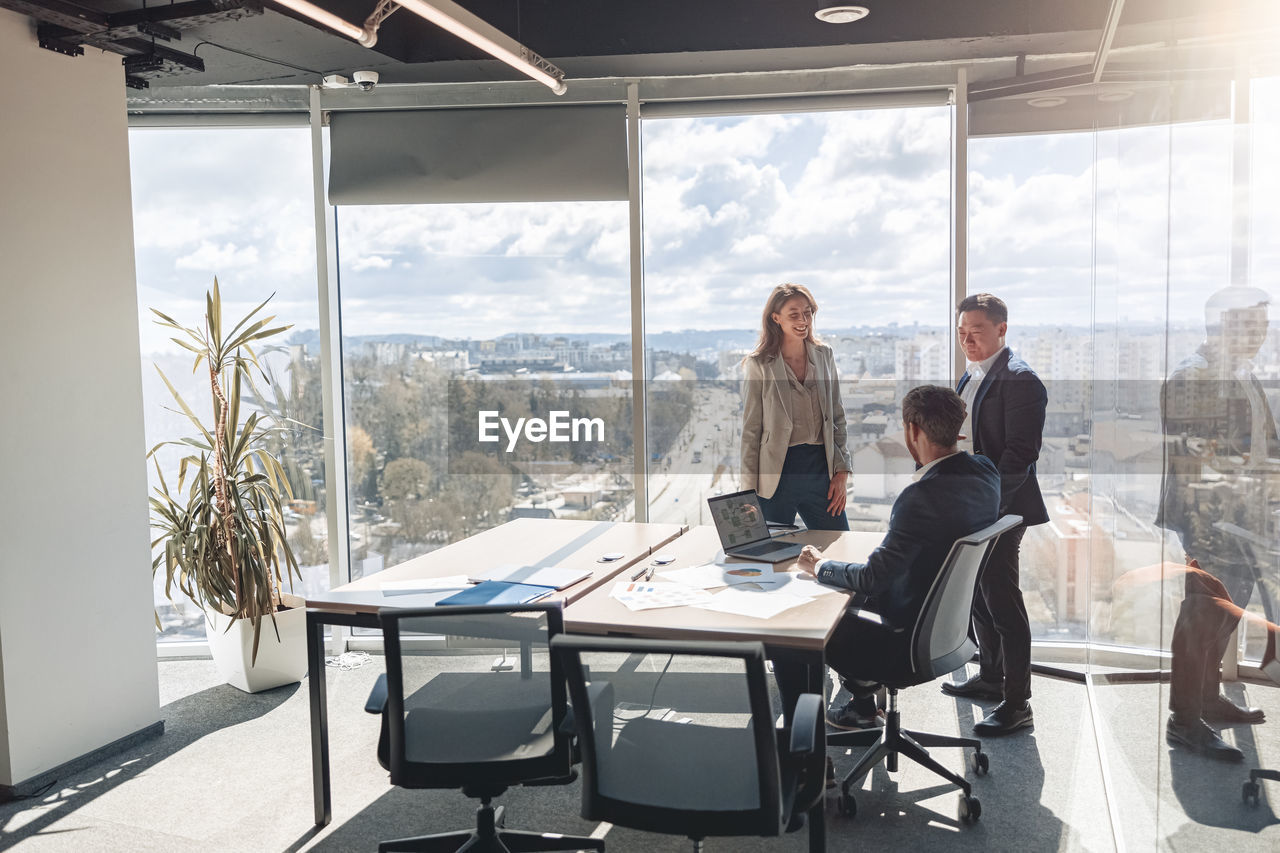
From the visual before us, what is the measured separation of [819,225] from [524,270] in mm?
1664

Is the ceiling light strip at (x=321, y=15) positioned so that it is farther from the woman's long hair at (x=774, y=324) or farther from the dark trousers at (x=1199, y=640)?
the dark trousers at (x=1199, y=640)

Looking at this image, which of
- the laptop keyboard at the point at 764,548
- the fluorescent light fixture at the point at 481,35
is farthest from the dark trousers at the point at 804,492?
the fluorescent light fixture at the point at 481,35

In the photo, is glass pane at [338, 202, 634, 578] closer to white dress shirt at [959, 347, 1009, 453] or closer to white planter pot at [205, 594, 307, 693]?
white planter pot at [205, 594, 307, 693]

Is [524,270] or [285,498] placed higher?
[524,270]

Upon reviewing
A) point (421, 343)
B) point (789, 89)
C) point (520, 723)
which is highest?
point (789, 89)

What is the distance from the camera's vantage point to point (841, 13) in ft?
13.0

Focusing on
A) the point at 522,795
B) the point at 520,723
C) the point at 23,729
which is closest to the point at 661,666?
the point at 520,723

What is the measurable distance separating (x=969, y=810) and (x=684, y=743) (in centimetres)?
155

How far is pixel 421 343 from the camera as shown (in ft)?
17.7

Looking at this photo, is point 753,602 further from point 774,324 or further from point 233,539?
point 233,539

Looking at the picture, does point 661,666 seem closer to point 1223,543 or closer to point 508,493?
point 1223,543

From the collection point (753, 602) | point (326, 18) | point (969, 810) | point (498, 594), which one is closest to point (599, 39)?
point (326, 18)

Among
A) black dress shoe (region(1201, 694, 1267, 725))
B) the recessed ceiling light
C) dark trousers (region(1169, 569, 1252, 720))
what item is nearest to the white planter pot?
the recessed ceiling light

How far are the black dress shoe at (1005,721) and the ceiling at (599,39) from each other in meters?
2.71
